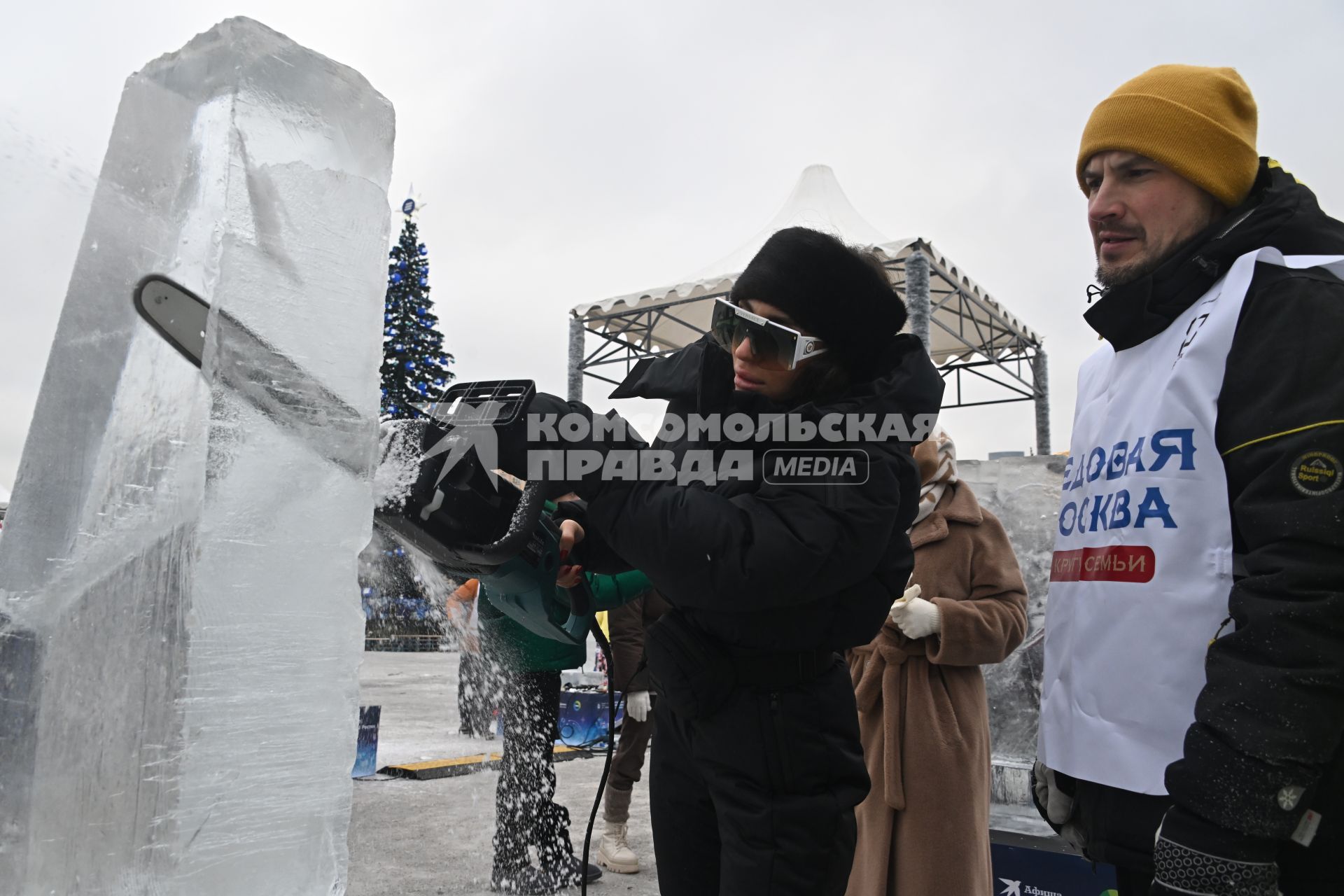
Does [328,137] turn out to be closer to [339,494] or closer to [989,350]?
[339,494]

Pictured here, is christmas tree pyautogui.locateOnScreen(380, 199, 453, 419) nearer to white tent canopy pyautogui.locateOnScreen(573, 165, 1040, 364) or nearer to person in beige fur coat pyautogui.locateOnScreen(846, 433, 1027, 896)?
white tent canopy pyautogui.locateOnScreen(573, 165, 1040, 364)

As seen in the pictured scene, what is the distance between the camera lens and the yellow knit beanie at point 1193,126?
1418mm

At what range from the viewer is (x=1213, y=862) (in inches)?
42.0

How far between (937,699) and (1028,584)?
99.1 inches

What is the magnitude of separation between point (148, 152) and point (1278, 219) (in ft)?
5.55

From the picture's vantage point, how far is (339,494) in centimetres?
125

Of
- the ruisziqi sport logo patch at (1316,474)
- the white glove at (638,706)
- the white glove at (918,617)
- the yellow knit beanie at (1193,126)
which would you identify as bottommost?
the white glove at (638,706)

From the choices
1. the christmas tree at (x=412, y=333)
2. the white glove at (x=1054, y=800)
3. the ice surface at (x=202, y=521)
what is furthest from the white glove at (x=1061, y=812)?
the christmas tree at (x=412, y=333)

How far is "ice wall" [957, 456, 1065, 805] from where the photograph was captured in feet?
14.4

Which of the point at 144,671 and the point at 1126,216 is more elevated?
the point at 1126,216

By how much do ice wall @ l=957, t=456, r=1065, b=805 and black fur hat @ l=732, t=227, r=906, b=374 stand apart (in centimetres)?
317

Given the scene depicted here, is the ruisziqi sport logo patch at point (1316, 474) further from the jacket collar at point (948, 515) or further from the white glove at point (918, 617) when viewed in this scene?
the jacket collar at point (948, 515)

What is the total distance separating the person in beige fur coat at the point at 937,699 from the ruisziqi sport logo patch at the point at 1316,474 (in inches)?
51.7

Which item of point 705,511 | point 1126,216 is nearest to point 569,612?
point 705,511
